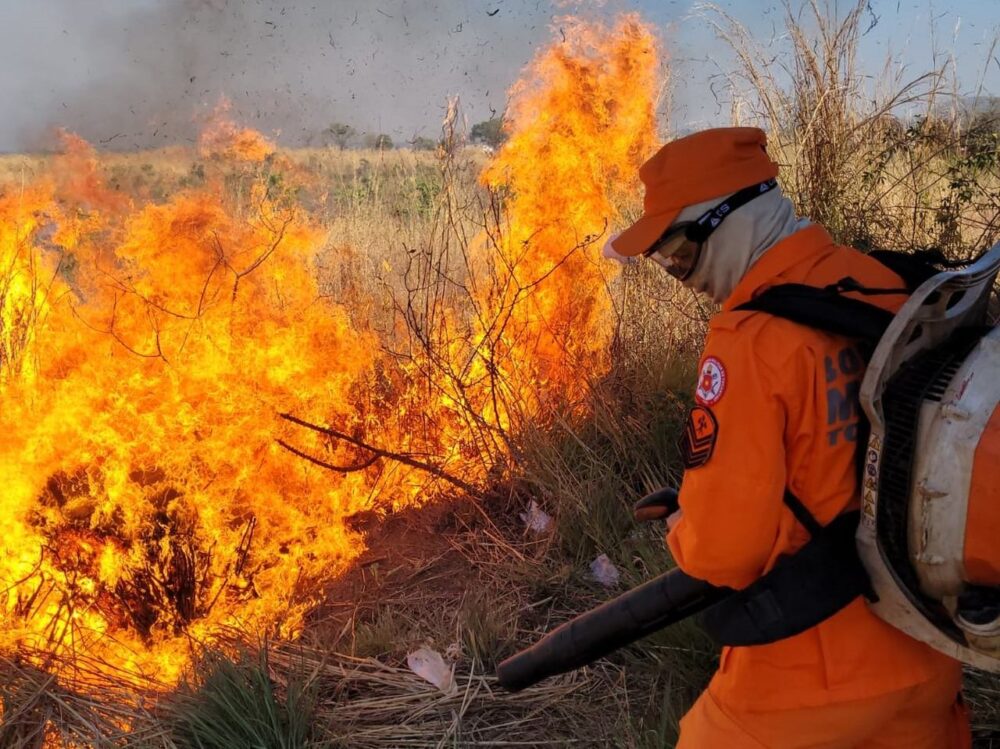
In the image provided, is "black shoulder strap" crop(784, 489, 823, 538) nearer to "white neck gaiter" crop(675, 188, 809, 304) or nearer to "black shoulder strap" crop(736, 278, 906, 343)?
"black shoulder strap" crop(736, 278, 906, 343)

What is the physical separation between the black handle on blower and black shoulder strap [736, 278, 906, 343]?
0.64m

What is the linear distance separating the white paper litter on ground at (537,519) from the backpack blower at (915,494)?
2.47 meters

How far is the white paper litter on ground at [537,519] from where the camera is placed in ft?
13.4

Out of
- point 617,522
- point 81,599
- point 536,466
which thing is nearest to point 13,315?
point 81,599

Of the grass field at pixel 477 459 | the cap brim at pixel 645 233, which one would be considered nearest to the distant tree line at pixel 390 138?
the grass field at pixel 477 459

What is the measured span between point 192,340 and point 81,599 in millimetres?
1629

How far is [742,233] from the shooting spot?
162 centimetres

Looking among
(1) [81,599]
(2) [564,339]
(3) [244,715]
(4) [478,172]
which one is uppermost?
(4) [478,172]

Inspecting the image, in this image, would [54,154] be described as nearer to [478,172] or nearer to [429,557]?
[478,172]

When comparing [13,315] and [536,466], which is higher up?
Answer: [13,315]

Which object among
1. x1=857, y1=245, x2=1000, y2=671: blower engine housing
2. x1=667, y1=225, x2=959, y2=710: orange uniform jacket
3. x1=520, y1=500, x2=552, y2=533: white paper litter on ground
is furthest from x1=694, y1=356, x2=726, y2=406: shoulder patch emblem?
x1=520, y1=500, x2=552, y2=533: white paper litter on ground

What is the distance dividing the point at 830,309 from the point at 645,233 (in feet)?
1.43

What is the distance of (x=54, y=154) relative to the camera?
501 centimetres

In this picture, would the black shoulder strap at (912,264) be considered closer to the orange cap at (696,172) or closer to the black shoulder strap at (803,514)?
the orange cap at (696,172)
